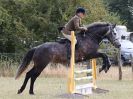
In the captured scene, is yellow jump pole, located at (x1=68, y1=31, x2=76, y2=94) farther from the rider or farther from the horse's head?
the horse's head

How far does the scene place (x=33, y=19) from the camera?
33.2 metres

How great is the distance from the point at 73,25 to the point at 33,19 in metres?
18.7

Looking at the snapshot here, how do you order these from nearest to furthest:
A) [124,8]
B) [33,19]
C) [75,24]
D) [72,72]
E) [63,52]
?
[72,72] → [75,24] → [63,52] → [33,19] → [124,8]

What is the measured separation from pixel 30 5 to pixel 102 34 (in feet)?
60.3

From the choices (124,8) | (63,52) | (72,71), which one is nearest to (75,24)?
(63,52)

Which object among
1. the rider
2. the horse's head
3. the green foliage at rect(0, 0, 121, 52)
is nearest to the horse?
the horse's head

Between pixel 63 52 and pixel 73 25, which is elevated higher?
pixel 73 25

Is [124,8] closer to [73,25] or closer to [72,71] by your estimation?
[73,25]

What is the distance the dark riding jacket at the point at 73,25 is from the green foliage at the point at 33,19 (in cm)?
1812

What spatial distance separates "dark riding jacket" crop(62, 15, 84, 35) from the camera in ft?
47.6

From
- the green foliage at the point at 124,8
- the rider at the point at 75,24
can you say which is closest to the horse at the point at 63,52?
the rider at the point at 75,24

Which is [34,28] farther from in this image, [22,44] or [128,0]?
[128,0]

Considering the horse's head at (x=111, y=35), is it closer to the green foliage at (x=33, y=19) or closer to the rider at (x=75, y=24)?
the rider at (x=75, y=24)

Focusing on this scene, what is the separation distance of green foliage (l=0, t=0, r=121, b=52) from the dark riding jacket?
18118mm
